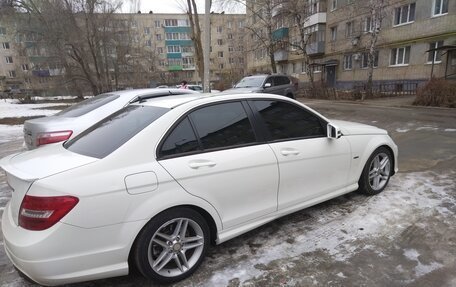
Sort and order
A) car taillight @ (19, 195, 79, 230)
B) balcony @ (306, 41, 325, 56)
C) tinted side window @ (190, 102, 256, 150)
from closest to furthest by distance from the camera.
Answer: car taillight @ (19, 195, 79, 230) → tinted side window @ (190, 102, 256, 150) → balcony @ (306, 41, 325, 56)

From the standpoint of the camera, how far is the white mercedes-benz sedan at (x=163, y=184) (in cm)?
220

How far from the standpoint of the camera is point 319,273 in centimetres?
274

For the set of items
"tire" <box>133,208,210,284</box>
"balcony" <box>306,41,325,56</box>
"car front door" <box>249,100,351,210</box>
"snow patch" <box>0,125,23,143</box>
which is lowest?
"snow patch" <box>0,125,23,143</box>

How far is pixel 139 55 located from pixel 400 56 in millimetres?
22878

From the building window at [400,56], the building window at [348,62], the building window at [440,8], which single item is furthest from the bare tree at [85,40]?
the building window at [440,8]

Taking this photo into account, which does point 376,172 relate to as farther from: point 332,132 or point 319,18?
point 319,18

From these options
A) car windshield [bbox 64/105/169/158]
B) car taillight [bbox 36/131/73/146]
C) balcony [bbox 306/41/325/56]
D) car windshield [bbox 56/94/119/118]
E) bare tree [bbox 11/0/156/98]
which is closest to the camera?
car windshield [bbox 64/105/169/158]

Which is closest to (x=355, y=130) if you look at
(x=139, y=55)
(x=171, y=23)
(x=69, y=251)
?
(x=69, y=251)

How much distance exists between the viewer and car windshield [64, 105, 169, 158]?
2635 millimetres

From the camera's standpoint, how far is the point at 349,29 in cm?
2945

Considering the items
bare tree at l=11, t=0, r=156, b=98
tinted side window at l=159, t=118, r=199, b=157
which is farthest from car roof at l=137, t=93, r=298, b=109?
bare tree at l=11, t=0, r=156, b=98

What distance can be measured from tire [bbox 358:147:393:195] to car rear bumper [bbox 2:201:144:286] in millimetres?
3106

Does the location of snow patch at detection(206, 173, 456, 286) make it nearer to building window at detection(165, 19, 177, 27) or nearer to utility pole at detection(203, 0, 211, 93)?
utility pole at detection(203, 0, 211, 93)

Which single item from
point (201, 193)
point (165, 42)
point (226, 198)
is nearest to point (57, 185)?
point (201, 193)
